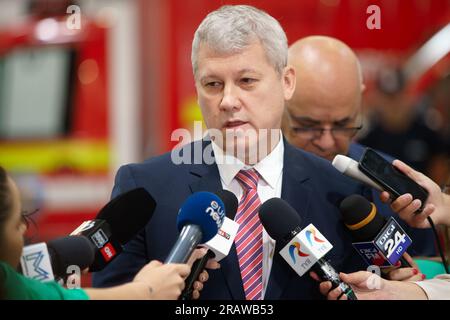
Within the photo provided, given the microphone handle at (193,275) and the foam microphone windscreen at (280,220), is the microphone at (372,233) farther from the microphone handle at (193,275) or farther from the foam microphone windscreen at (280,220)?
the microphone handle at (193,275)

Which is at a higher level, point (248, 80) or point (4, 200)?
point (248, 80)

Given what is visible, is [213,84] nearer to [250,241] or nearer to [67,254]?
[250,241]

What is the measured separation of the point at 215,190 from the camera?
7.15ft

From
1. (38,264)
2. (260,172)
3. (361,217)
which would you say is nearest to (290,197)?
(260,172)

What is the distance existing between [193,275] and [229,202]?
22 centimetres

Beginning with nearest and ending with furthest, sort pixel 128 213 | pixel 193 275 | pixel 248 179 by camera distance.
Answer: pixel 193 275
pixel 128 213
pixel 248 179

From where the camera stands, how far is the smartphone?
2.10 m

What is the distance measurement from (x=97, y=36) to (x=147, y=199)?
3939mm

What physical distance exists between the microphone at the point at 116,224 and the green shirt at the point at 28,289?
20 centimetres

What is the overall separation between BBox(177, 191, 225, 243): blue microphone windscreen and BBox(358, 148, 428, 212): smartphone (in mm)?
443

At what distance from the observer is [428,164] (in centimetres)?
566

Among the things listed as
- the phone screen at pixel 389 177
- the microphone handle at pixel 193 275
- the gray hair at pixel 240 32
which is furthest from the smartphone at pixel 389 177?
the microphone handle at pixel 193 275

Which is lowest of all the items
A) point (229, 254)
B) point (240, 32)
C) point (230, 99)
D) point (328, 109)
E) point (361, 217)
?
point (229, 254)

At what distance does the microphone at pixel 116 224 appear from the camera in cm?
194
